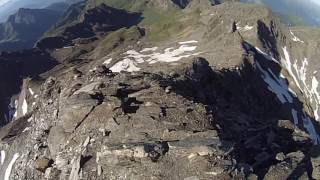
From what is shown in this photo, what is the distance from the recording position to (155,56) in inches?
5940

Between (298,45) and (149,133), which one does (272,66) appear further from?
(149,133)

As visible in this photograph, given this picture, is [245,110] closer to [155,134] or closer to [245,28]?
[155,134]

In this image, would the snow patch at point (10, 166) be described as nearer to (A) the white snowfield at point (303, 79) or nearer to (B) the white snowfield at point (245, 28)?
(A) the white snowfield at point (303, 79)

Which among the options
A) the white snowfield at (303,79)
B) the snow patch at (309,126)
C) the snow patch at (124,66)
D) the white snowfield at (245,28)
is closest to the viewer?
the snow patch at (309,126)

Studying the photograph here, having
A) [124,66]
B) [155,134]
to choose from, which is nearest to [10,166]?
[155,134]

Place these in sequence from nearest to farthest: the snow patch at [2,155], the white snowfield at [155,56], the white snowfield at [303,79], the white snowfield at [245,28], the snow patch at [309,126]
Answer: the snow patch at [2,155], the snow patch at [309,126], the white snowfield at [155,56], the white snowfield at [303,79], the white snowfield at [245,28]

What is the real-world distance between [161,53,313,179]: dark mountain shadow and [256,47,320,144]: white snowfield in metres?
2.41

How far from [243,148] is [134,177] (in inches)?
521

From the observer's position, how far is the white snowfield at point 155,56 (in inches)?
5522

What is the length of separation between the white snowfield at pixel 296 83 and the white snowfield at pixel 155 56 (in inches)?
714

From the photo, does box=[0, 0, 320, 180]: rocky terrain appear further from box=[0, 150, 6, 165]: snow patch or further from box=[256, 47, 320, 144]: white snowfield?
box=[256, 47, 320, 144]: white snowfield

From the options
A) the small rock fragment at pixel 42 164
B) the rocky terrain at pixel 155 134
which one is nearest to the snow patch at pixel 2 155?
the rocky terrain at pixel 155 134

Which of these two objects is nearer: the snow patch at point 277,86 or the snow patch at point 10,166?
the snow patch at point 10,166

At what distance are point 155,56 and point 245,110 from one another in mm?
62471
